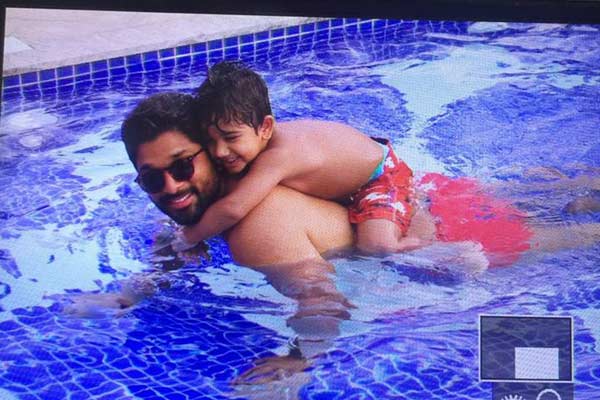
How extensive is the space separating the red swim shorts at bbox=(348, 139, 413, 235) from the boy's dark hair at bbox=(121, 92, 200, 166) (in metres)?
0.51

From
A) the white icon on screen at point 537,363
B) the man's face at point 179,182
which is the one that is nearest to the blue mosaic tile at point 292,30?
the man's face at point 179,182

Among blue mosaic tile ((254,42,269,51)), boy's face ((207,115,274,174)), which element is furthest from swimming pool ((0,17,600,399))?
boy's face ((207,115,274,174))

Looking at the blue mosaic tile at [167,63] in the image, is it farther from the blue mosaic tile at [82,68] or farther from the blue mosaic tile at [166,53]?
the blue mosaic tile at [82,68]

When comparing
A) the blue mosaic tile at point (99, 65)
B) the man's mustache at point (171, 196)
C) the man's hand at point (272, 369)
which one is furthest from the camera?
the blue mosaic tile at point (99, 65)

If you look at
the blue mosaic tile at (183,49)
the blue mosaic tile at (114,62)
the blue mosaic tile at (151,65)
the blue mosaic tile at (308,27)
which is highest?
the blue mosaic tile at (308,27)

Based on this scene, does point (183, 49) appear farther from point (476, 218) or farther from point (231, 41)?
point (476, 218)

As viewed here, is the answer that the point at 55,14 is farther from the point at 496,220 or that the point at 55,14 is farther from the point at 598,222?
the point at 598,222

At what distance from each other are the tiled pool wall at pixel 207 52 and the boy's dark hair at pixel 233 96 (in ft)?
0.18

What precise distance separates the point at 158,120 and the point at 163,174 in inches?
6.3

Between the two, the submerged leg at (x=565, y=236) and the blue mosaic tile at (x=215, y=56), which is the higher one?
the blue mosaic tile at (x=215, y=56)

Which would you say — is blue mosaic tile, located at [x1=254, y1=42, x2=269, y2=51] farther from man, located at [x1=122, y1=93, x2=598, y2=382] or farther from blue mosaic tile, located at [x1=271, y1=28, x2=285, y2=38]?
man, located at [x1=122, y1=93, x2=598, y2=382]

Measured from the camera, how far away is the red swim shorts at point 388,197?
2.61 metres

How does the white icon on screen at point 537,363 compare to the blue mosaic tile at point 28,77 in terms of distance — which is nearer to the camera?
the white icon on screen at point 537,363

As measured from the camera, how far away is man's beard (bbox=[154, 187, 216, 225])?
102 inches
